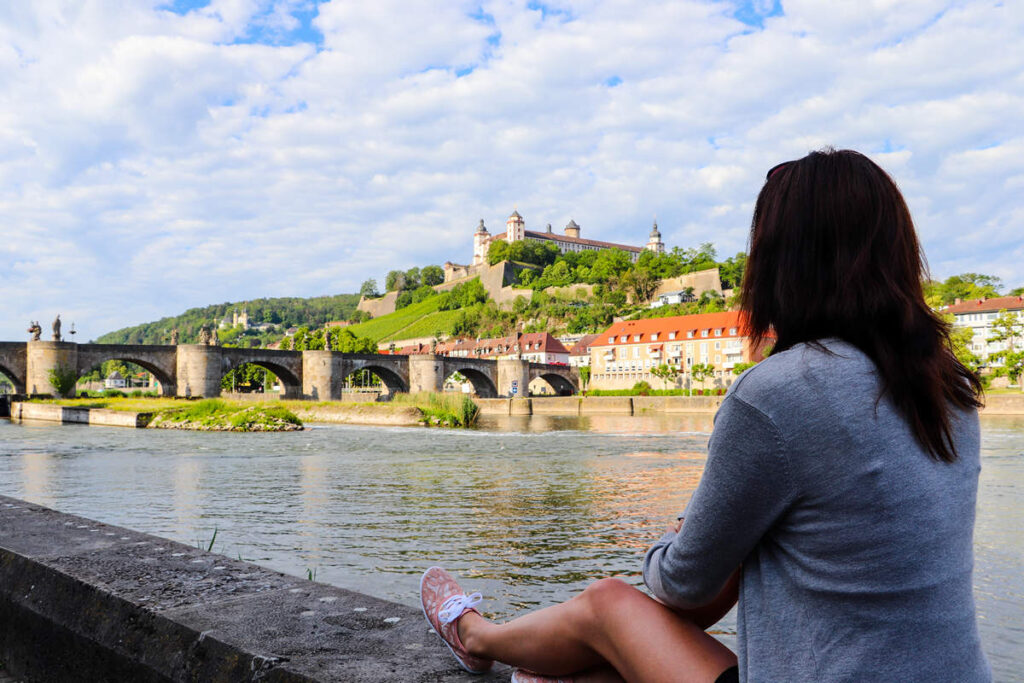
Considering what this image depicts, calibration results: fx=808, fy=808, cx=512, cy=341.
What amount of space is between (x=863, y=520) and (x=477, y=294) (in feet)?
335

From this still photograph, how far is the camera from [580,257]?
367ft

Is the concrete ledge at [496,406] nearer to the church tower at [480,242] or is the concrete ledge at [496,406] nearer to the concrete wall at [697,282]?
the concrete wall at [697,282]

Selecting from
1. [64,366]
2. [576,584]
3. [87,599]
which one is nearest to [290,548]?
[576,584]

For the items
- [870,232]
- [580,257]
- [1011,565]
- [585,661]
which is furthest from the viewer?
[580,257]

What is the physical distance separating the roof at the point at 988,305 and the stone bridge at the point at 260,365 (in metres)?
37.4

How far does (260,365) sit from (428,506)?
132 ft

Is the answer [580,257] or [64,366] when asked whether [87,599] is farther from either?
[580,257]

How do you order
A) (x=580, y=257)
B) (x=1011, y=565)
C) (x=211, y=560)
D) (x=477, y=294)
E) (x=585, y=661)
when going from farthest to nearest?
1. (x=580, y=257)
2. (x=477, y=294)
3. (x=1011, y=565)
4. (x=211, y=560)
5. (x=585, y=661)

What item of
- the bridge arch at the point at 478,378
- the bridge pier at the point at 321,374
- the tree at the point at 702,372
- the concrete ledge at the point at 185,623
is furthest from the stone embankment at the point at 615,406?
the concrete ledge at the point at 185,623

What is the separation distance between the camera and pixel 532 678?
1.79 metres

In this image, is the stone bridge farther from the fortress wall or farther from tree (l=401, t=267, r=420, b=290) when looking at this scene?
tree (l=401, t=267, r=420, b=290)

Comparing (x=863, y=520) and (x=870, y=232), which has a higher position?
(x=870, y=232)

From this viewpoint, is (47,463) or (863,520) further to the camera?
(47,463)

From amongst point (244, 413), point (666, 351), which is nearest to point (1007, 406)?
point (244, 413)
